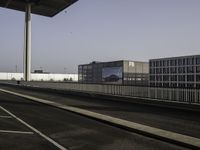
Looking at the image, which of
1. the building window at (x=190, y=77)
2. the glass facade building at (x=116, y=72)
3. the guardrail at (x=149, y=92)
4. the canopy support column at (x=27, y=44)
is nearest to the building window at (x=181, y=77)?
the building window at (x=190, y=77)

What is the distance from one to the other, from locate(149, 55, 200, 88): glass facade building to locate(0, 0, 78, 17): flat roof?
165 ft

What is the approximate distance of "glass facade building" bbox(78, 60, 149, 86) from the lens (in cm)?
12925

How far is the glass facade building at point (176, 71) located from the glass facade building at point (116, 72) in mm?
10484

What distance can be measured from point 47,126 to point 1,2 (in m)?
50.4

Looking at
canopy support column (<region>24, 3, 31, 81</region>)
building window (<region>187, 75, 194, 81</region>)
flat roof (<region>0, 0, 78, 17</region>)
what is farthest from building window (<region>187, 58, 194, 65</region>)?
canopy support column (<region>24, 3, 31, 81</region>)

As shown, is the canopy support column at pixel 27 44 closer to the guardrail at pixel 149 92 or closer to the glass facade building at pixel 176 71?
the guardrail at pixel 149 92

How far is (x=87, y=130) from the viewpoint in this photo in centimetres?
1184

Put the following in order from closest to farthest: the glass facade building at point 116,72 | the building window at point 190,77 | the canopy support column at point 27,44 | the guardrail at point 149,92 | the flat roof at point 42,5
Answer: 1. the guardrail at point 149,92
2. the flat roof at point 42,5
3. the canopy support column at point 27,44
4. the building window at point 190,77
5. the glass facade building at point 116,72

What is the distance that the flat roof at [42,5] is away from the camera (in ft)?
186

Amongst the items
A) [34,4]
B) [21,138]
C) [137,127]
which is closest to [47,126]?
[21,138]

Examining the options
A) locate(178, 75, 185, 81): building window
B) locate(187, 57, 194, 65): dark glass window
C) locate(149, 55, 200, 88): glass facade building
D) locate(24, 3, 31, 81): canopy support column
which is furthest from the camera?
locate(178, 75, 185, 81): building window

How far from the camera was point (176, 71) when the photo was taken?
10819cm

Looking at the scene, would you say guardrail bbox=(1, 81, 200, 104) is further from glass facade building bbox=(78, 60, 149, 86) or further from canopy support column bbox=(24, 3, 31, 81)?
glass facade building bbox=(78, 60, 149, 86)

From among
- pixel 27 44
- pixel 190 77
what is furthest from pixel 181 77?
pixel 27 44
